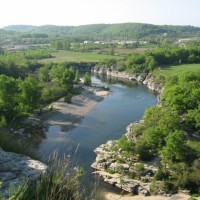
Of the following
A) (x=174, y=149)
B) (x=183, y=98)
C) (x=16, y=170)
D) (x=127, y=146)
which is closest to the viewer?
(x=16, y=170)

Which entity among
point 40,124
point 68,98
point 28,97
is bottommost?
point 40,124

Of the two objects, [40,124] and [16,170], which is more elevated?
[16,170]

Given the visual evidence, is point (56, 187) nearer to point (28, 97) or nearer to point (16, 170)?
point (16, 170)

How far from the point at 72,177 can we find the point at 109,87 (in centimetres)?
6716

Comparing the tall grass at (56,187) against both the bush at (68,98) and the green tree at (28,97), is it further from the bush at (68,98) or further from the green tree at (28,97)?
the bush at (68,98)

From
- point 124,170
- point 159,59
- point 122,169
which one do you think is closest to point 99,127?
point 122,169

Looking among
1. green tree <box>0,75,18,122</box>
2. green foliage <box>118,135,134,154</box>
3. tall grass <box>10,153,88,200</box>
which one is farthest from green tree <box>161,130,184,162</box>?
tall grass <box>10,153,88,200</box>

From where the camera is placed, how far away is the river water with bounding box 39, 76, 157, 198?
34.2 metres

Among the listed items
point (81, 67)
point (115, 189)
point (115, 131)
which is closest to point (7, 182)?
point (115, 189)

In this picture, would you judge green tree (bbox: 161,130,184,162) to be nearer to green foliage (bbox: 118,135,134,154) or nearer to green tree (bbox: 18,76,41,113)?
green foliage (bbox: 118,135,134,154)

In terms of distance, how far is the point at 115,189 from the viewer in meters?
27.8

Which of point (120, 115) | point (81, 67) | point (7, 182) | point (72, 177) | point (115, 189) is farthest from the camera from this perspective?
point (81, 67)

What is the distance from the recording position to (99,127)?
4456 centimetres

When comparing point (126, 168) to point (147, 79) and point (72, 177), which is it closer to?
point (72, 177)
